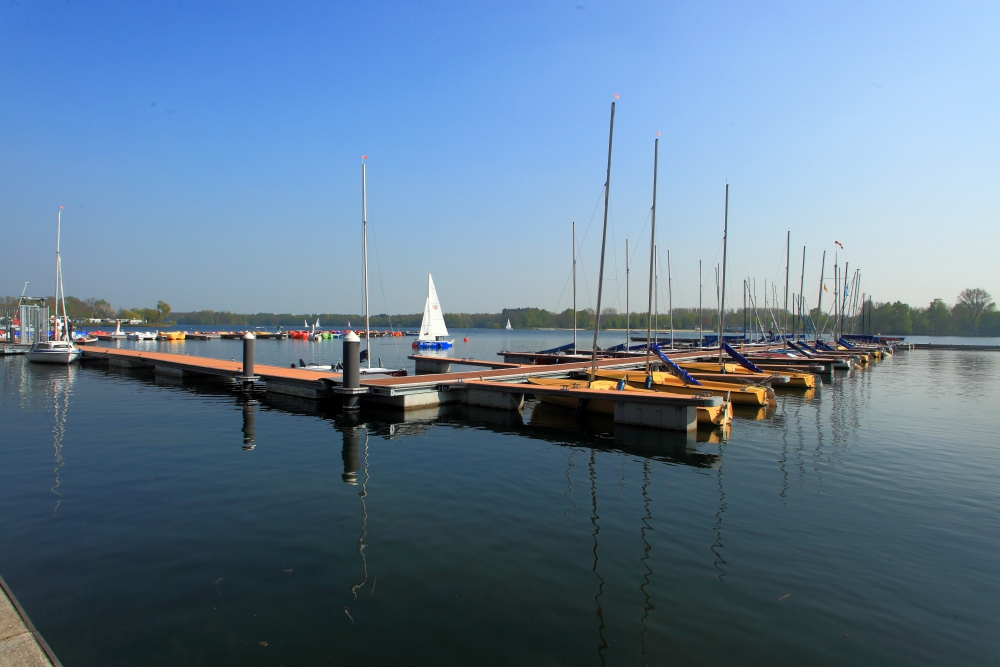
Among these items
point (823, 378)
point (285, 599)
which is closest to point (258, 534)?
point (285, 599)

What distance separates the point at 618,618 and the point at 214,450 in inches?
447

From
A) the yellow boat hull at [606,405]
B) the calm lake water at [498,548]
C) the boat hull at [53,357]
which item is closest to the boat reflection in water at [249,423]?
the calm lake water at [498,548]

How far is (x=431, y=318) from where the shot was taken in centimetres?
6078

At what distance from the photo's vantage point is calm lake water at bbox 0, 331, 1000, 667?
558 cm

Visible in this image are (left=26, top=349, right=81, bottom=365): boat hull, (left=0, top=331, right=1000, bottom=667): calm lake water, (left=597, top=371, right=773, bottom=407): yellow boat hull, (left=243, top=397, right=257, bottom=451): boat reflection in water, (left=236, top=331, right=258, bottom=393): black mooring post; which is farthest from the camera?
(left=26, top=349, right=81, bottom=365): boat hull

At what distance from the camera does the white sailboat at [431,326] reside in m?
59.4

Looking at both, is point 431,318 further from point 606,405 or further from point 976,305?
point 976,305

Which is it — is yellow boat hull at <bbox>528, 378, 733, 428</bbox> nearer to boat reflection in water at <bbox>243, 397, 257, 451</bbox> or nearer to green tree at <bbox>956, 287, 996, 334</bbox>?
boat reflection in water at <bbox>243, 397, 257, 451</bbox>

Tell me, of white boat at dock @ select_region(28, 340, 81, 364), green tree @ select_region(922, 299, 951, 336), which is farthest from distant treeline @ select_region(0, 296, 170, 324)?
green tree @ select_region(922, 299, 951, 336)

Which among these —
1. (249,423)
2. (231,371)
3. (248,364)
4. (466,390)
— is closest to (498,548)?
(249,423)

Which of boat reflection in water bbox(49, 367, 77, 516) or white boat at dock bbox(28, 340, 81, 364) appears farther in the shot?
white boat at dock bbox(28, 340, 81, 364)

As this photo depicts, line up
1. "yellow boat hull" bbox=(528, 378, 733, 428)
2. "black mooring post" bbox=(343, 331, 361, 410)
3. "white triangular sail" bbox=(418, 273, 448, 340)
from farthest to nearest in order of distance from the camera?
"white triangular sail" bbox=(418, 273, 448, 340) → "black mooring post" bbox=(343, 331, 361, 410) → "yellow boat hull" bbox=(528, 378, 733, 428)

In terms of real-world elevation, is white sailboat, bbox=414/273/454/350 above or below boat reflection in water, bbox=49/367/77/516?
above

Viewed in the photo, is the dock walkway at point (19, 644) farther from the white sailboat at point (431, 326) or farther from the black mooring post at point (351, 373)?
the white sailboat at point (431, 326)
